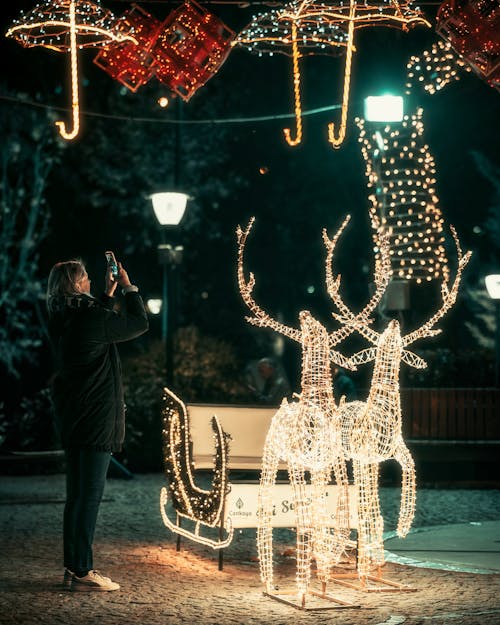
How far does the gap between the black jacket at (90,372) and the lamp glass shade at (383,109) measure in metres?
5.98

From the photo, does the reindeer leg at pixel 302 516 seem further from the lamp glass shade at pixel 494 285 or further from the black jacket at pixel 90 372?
the lamp glass shade at pixel 494 285

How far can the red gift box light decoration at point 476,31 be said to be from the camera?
8.31 meters

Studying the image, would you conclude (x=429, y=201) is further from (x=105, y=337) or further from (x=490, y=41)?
(x=105, y=337)

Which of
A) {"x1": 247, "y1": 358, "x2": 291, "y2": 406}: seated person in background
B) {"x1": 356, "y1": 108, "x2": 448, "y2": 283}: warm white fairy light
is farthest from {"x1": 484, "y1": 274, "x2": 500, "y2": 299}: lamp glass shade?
{"x1": 247, "y1": 358, "x2": 291, "y2": 406}: seated person in background

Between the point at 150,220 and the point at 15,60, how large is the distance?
553 cm

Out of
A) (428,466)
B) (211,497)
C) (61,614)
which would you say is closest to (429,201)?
(428,466)

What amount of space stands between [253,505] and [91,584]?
1.65 metres

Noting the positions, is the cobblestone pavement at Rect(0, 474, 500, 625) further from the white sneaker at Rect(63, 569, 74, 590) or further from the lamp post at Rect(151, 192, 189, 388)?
the lamp post at Rect(151, 192, 189, 388)

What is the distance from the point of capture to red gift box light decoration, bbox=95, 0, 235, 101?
9133 mm

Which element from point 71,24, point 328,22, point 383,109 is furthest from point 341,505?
point 383,109

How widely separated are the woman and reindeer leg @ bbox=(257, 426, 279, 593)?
97 cm

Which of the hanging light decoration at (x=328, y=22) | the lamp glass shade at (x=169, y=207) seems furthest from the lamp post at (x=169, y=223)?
the hanging light decoration at (x=328, y=22)

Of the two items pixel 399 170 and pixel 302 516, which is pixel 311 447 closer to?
pixel 302 516

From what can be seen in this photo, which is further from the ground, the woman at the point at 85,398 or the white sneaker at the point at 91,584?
the woman at the point at 85,398
